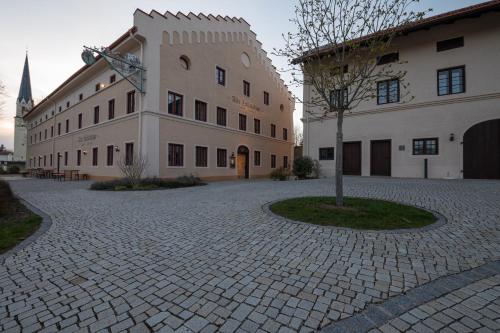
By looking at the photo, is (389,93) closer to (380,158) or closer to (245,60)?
(380,158)

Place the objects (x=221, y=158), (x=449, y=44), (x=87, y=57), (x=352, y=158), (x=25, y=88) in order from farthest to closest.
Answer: (x=25, y=88)
(x=221, y=158)
(x=352, y=158)
(x=449, y=44)
(x=87, y=57)

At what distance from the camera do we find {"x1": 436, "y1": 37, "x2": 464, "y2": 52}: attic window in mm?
14445

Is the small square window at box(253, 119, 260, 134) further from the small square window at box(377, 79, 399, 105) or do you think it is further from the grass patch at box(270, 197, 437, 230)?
the grass patch at box(270, 197, 437, 230)

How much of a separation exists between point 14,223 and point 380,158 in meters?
18.4

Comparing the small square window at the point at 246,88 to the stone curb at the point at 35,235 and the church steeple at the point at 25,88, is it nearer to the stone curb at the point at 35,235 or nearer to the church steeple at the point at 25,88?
the stone curb at the point at 35,235

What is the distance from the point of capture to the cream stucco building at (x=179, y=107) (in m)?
15.3

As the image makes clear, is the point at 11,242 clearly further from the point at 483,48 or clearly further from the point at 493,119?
the point at 483,48

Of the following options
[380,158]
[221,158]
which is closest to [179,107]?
[221,158]

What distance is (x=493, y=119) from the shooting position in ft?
44.4

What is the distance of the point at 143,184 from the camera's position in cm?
1343

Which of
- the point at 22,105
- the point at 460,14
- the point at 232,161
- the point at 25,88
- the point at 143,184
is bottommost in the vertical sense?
the point at 143,184

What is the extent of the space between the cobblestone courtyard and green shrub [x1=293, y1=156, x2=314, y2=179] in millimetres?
12240

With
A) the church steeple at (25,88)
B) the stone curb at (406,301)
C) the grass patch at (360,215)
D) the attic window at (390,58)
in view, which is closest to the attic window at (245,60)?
the attic window at (390,58)

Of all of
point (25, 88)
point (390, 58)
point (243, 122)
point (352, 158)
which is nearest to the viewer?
point (390, 58)
